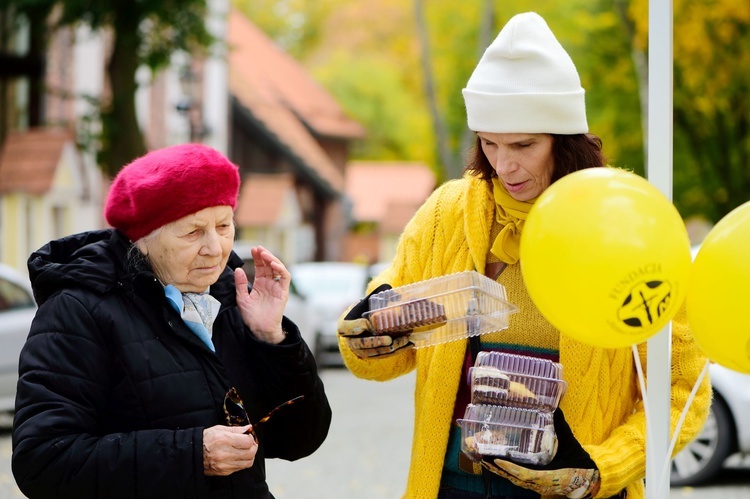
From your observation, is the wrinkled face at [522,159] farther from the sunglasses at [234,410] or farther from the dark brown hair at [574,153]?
the sunglasses at [234,410]

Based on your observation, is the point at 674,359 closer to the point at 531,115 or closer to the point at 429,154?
the point at 531,115

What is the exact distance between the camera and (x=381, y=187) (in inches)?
2699

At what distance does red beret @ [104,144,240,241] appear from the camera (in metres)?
3.06

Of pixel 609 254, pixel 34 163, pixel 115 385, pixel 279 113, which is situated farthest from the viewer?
pixel 279 113

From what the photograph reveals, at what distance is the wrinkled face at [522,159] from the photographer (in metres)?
3.02

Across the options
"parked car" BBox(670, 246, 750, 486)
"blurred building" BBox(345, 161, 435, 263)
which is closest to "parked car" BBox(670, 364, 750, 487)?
"parked car" BBox(670, 246, 750, 486)

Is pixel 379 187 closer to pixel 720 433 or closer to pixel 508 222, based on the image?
pixel 720 433

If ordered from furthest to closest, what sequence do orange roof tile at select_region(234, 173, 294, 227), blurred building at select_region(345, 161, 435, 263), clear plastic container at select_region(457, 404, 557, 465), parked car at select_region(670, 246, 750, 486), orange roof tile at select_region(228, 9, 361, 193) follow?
1. blurred building at select_region(345, 161, 435, 263)
2. orange roof tile at select_region(228, 9, 361, 193)
3. orange roof tile at select_region(234, 173, 294, 227)
4. parked car at select_region(670, 246, 750, 486)
5. clear plastic container at select_region(457, 404, 557, 465)

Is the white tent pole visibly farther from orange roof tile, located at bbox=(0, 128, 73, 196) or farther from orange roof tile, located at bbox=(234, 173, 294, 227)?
orange roof tile, located at bbox=(234, 173, 294, 227)

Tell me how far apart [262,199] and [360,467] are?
3173 centimetres

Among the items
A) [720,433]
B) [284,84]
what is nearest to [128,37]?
[720,433]

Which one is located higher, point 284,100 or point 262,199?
point 284,100

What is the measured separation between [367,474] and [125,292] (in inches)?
265

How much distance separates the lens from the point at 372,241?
2237 inches
